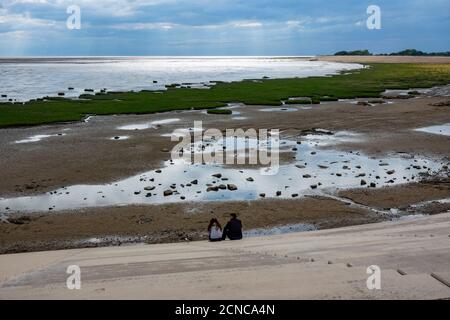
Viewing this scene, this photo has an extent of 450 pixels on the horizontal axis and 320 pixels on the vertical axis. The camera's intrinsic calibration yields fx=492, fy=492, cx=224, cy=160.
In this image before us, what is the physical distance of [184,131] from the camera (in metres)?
39.7

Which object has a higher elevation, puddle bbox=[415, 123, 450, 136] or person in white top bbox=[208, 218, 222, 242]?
puddle bbox=[415, 123, 450, 136]

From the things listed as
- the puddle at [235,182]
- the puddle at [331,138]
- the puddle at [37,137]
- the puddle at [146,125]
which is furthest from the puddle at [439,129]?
the puddle at [37,137]

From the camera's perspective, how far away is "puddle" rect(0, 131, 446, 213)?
22.3m

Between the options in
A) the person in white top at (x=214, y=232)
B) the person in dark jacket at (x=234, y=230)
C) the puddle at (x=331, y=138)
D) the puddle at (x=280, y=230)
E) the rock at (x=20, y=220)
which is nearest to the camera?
the person in white top at (x=214, y=232)

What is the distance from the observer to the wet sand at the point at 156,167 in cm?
1873

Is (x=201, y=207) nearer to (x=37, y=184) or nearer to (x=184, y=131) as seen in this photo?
(x=37, y=184)

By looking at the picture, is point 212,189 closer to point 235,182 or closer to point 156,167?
point 235,182

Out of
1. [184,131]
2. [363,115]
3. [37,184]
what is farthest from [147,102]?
[37,184]

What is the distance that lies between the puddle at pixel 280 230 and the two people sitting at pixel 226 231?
3.89 feet

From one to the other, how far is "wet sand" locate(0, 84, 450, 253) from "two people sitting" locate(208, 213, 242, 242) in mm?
1275

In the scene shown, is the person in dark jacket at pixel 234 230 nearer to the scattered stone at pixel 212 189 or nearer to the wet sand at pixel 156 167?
the wet sand at pixel 156 167

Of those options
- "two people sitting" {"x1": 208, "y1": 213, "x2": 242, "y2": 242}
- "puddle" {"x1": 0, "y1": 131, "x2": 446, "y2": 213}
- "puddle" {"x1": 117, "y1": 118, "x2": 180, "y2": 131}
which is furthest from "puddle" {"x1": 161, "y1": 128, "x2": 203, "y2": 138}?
"two people sitting" {"x1": 208, "y1": 213, "x2": 242, "y2": 242}

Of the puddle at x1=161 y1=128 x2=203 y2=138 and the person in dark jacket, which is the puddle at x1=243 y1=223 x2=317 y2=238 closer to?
the person in dark jacket
